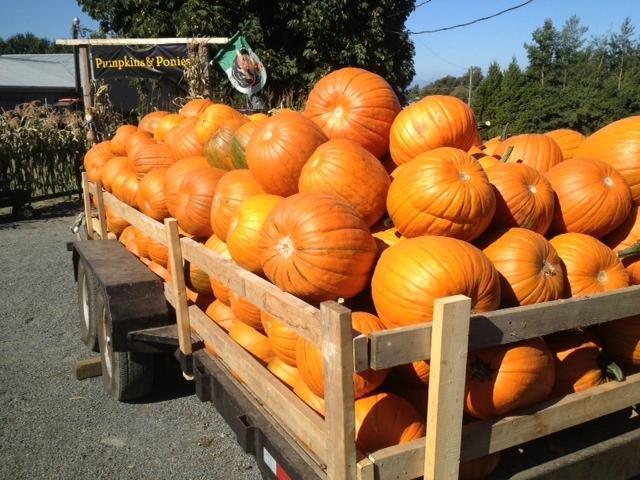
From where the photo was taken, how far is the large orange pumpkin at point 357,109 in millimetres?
3037

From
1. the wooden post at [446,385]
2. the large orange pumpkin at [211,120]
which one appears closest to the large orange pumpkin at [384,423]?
the wooden post at [446,385]

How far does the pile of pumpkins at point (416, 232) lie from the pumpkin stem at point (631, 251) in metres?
0.01

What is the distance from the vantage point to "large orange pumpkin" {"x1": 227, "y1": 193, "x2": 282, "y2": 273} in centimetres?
263

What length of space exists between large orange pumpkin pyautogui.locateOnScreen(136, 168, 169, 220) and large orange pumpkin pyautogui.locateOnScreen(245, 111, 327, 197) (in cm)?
122

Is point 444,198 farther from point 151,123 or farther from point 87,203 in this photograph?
point 87,203

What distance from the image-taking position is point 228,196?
3.05 m

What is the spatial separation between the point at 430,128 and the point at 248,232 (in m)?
1.08

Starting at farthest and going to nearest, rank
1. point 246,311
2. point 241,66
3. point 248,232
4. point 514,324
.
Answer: point 241,66
point 246,311
point 248,232
point 514,324

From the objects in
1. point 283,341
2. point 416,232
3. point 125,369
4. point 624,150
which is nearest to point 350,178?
point 416,232

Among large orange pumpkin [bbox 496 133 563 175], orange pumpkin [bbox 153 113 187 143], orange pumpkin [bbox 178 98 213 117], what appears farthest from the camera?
orange pumpkin [bbox 178 98 213 117]

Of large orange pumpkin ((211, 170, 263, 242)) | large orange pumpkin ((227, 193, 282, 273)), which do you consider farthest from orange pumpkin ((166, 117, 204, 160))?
large orange pumpkin ((227, 193, 282, 273))

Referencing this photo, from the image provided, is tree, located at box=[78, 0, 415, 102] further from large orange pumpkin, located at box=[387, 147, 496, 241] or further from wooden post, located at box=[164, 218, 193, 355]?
large orange pumpkin, located at box=[387, 147, 496, 241]

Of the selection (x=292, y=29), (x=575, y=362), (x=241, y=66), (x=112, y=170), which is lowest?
(x=575, y=362)

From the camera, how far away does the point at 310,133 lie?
9.52 feet
